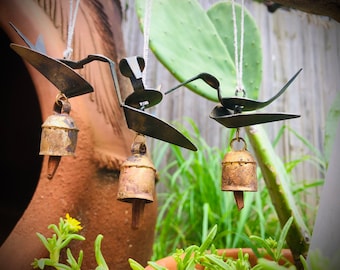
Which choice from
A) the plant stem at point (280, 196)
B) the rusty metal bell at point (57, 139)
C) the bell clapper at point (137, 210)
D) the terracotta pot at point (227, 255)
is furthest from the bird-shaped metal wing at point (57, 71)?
the plant stem at point (280, 196)

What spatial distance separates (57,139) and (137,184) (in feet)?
0.43

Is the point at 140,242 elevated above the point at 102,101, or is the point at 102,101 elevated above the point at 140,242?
the point at 102,101

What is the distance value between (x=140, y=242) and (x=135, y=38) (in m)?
1.01

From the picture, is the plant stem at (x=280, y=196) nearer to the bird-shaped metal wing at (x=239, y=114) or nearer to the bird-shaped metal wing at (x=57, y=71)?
the bird-shaped metal wing at (x=239, y=114)

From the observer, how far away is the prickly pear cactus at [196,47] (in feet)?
2.49

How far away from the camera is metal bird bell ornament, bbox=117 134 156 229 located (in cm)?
44

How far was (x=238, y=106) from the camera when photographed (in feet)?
1.64

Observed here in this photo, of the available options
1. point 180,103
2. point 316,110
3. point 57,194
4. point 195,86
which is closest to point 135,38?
point 180,103

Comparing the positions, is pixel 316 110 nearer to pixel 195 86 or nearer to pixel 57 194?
pixel 195 86

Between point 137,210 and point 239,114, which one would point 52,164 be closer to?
point 137,210

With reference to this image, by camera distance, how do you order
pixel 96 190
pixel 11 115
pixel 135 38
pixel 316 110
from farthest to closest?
pixel 316 110, pixel 135 38, pixel 11 115, pixel 96 190

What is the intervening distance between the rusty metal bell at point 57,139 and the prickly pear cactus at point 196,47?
12.3 inches

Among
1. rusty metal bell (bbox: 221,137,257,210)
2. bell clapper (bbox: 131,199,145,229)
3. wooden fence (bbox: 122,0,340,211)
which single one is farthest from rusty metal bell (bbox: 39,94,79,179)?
wooden fence (bbox: 122,0,340,211)

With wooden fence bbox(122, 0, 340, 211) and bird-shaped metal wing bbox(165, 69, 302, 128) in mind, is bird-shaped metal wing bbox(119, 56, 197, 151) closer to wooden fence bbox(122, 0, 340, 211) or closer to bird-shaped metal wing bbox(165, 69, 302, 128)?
bird-shaped metal wing bbox(165, 69, 302, 128)
